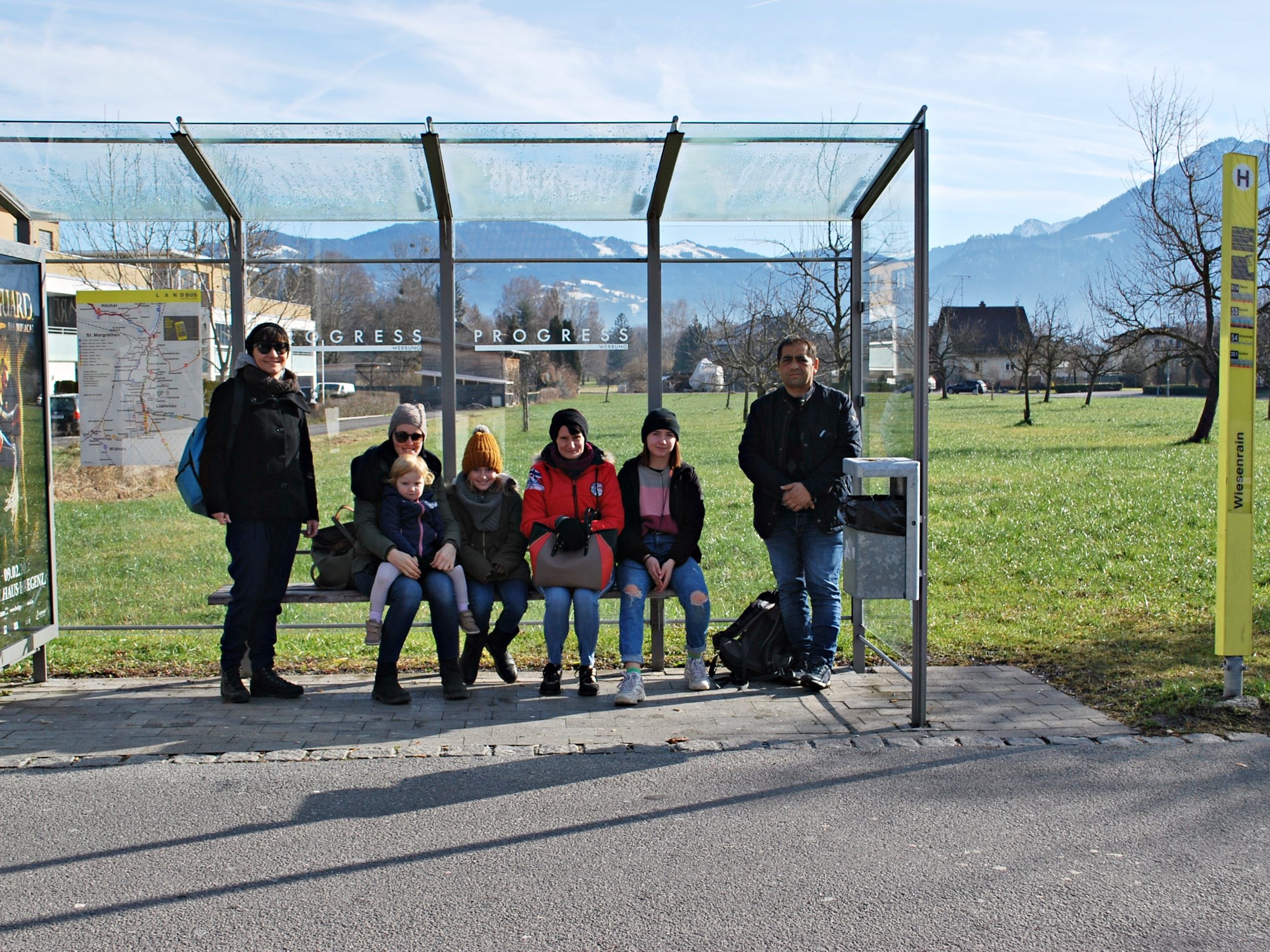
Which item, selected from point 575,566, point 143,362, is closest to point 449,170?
point 143,362

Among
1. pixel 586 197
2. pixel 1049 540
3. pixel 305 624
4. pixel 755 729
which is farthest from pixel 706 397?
pixel 1049 540

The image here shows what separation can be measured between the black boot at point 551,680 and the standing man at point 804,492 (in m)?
1.26

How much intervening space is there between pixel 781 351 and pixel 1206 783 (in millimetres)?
2866

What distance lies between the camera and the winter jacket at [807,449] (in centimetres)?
573

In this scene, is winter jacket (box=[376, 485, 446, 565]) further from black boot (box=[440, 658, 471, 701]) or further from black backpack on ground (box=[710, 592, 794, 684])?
black backpack on ground (box=[710, 592, 794, 684])

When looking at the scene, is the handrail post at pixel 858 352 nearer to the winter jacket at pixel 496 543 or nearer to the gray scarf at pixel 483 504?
the winter jacket at pixel 496 543

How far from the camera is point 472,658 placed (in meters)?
5.86

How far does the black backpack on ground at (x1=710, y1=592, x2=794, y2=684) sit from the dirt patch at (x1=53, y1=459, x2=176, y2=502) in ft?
11.2

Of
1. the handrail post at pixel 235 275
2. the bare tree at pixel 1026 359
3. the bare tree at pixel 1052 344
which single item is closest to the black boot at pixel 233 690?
the handrail post at pixel 235 275

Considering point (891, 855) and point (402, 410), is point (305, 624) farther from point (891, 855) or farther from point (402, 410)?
point (891, 855)

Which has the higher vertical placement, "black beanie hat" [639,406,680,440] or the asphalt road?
"black beanie hat" [639,406,680,440]

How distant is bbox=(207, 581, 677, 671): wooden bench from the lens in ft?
18.8

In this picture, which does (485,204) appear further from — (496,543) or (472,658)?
(472,658)

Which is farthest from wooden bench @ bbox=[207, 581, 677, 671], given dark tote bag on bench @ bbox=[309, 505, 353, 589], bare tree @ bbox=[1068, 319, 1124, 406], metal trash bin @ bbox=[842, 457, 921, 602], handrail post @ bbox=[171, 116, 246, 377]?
bare tree @ bbox=[1068, 319, 1124, 406]
